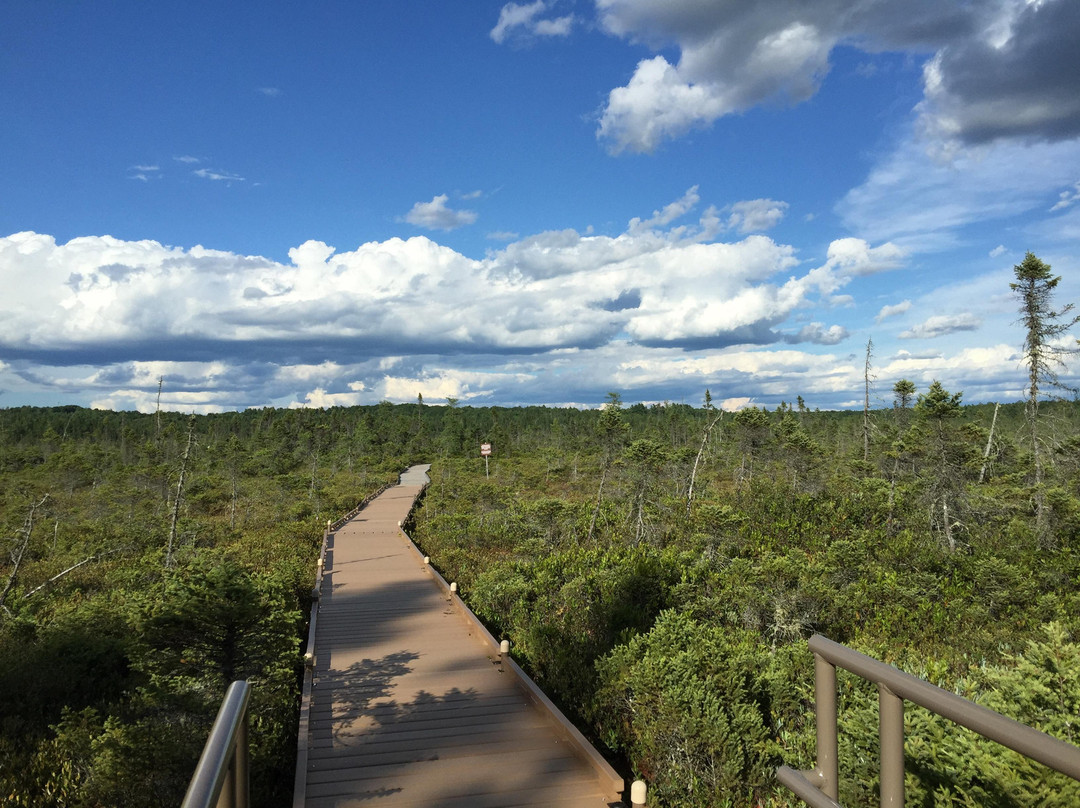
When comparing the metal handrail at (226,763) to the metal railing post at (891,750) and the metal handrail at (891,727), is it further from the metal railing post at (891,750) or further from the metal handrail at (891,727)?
the metal railing post at (891,750)

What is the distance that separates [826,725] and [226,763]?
1.26 metres

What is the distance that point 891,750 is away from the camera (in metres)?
1.26

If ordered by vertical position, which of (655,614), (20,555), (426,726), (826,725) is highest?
(826,725)

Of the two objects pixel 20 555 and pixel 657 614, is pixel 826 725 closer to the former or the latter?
pixel 657 614

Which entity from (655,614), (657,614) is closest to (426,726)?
(657,614)

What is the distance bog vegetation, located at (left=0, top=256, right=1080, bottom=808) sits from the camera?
18.2ft

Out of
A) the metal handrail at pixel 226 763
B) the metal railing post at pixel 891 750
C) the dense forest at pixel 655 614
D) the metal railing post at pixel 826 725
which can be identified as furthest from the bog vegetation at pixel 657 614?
the metal handrail at pixel 226 763

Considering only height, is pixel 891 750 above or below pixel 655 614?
above

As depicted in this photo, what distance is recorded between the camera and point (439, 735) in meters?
6.76

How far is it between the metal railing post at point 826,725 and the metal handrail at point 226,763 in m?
1.22

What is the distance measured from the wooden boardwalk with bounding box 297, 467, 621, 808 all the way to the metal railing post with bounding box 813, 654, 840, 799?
4.69m

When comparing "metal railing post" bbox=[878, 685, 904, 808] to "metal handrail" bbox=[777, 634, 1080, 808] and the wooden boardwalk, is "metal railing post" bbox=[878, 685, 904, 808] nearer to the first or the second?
"metal handrail" bbox=[777, 634, 1080, 808]

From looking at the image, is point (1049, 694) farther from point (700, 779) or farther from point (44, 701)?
point (44, 701)

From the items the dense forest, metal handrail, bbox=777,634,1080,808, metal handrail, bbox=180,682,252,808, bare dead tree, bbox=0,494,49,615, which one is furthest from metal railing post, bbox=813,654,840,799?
bare dead tree, bbox=0,494,49,615
